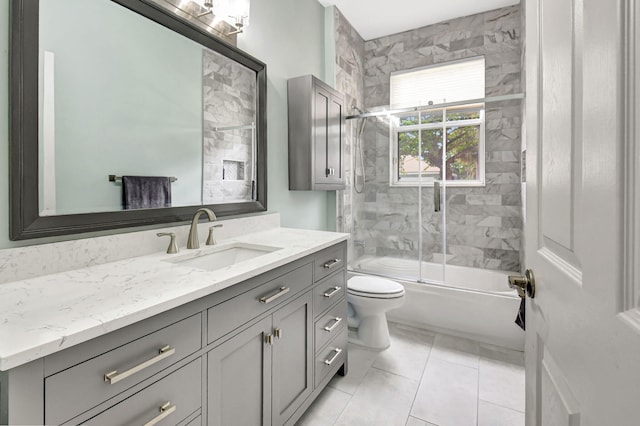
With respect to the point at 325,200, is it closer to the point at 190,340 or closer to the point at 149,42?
the point at 149,42

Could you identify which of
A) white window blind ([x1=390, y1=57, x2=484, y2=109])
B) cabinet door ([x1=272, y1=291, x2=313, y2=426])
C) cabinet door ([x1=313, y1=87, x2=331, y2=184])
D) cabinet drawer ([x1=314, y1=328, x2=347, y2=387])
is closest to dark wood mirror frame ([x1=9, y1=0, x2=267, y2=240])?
cabinet door ([x1=272, y1=291, x2=313, y2=426])

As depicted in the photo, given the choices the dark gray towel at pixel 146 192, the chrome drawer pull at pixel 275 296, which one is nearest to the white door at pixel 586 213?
the chrome drawer pull at pixel 275 296

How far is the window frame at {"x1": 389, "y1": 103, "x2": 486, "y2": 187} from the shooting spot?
288 centimetres

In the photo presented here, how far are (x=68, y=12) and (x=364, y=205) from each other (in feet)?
8.49

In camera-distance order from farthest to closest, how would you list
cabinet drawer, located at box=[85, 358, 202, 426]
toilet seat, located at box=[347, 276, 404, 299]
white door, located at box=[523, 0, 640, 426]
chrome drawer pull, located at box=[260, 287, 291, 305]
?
1. toilet seat, located at box=[347, 276, 404, 299]
2. chrome drawer pull, located at box=[260, 287, 291, 305]
3. cabinet drawer, located at box=[85, 358, 202, 426]
4. white door, located at box=[523, 0, 640, 426]

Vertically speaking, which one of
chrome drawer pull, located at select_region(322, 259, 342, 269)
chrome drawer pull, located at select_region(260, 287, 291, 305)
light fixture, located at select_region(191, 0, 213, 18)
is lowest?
chrome drawer pull, located at select_region(260, 287, 291, 305)

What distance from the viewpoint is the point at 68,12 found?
3.63ft

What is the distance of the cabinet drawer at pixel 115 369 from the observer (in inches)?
25.2

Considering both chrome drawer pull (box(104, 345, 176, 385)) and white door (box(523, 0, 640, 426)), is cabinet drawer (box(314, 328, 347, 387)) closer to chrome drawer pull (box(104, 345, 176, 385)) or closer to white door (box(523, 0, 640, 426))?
chrome drawer pull (box(104, 345, 176, 385))

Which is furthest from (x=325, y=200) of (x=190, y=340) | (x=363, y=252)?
(x=190, y=340)

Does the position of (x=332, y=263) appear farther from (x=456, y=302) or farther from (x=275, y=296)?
(x=456, y=302)

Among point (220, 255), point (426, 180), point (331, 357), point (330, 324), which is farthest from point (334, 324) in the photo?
point (426, 180)

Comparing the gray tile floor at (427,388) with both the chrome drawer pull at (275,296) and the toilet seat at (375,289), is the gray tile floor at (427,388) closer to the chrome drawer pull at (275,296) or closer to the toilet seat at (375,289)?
the toilet seat at (375,289)

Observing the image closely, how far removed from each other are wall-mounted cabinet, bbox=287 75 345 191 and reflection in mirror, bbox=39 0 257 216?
53 cm
